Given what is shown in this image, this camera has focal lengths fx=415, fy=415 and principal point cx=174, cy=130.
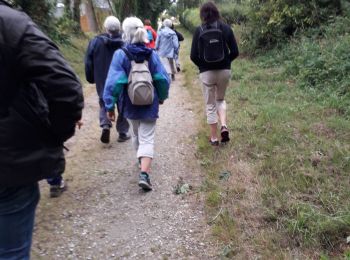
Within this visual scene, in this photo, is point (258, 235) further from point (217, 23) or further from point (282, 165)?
point (217, 23)

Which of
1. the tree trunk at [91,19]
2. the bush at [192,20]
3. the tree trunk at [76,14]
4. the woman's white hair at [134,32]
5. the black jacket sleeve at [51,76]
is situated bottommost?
the bush at [192,20]

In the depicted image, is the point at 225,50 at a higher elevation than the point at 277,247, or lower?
higher

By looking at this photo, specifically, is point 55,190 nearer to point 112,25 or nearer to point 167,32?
point 112,25

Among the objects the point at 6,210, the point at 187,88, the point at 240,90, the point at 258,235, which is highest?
the point at 6,210

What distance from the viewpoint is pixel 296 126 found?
19.4 feet

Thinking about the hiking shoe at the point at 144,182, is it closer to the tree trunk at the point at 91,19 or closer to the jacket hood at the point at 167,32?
the jacket hood at the point at 167,32

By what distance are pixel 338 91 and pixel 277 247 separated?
4861 mm

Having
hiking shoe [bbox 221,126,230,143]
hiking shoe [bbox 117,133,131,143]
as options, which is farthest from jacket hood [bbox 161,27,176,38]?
hiking shoe [bbox 221,126,230,143]

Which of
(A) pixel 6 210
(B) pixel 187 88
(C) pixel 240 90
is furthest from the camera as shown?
(B) pixel 187 88

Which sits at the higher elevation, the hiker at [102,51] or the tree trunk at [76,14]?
the hiker at [102,51]

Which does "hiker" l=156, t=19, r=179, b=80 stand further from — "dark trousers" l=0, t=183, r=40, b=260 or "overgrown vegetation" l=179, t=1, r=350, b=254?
"dark trousers" l=0, t=183, r=40, b=260

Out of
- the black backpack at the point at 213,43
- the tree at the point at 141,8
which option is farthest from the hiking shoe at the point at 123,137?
the tree at the point at 141,8

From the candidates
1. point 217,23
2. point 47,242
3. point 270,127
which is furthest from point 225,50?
point 47,242

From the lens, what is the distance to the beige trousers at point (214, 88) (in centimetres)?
557
